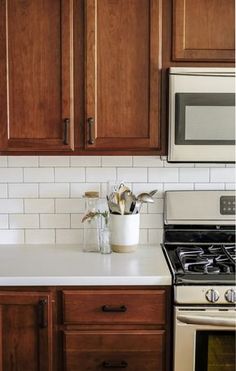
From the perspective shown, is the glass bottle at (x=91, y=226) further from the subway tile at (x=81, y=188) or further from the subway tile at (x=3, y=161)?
the subway tile at (x=3, y=161)

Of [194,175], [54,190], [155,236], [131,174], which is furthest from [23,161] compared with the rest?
[194,175]

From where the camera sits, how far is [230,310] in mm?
1890

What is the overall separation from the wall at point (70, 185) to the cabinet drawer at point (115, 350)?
2.11 feet

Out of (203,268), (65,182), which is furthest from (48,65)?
(203,268)

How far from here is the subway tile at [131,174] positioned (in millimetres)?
2455

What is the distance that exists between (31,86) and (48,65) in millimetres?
123

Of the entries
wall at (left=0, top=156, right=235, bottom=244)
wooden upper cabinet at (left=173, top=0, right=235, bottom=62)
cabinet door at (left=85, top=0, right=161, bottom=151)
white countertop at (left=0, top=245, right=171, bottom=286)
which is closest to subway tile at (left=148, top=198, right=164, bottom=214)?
wall at (left=0, top=156, right=235, bottom=244)

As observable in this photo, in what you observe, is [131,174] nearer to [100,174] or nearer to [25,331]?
[100,174]

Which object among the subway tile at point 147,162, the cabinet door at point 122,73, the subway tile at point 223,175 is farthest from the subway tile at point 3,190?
the subway tile at point 223,175

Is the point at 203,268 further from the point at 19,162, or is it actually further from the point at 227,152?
the point at 19,162

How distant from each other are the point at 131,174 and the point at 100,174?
17cm

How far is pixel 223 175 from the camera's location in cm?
246

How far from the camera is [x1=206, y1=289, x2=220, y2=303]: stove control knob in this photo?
188cm

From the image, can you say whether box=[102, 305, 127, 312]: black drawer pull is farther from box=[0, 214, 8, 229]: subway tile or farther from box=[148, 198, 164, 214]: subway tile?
box=[0, 214, 8, 229]: subway tile
